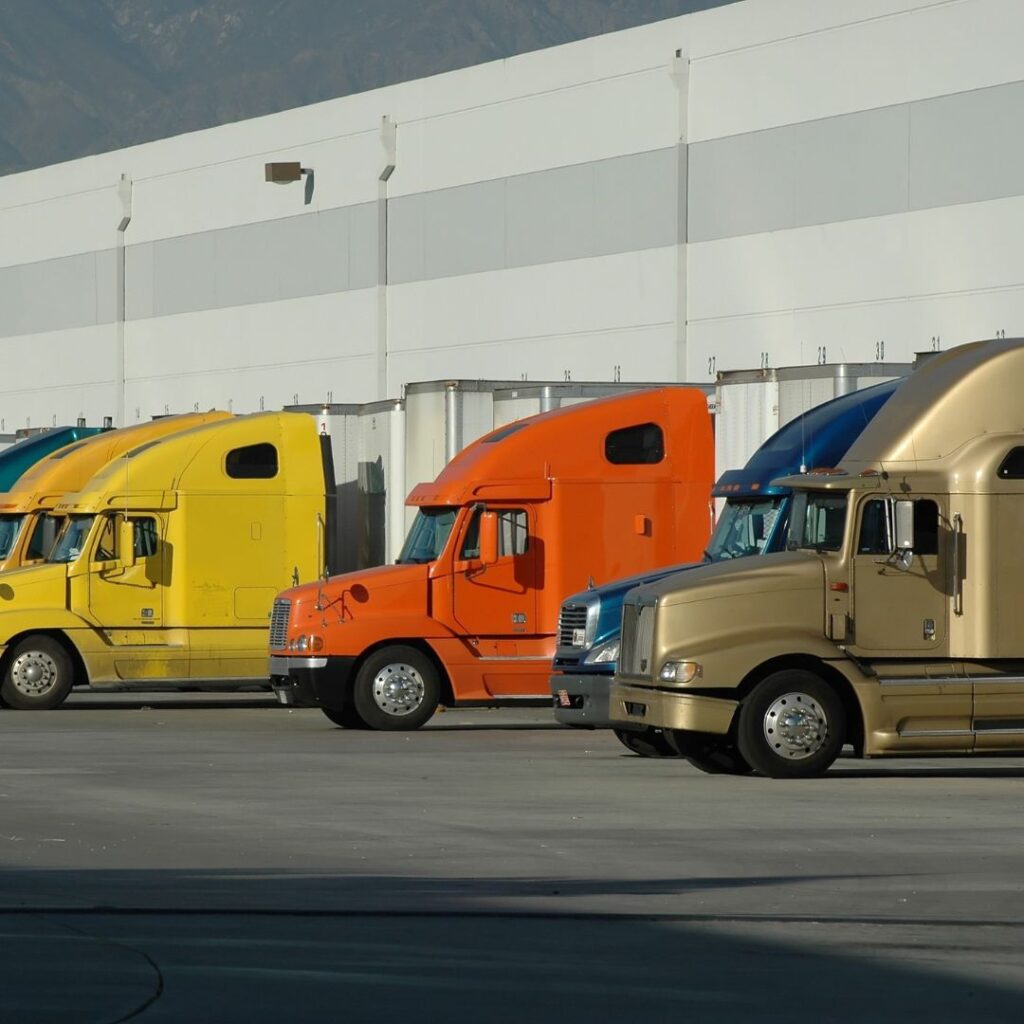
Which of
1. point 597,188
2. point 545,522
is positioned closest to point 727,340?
point 597,188

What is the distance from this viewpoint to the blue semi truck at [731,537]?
21234mm

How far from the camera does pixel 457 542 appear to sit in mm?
25172

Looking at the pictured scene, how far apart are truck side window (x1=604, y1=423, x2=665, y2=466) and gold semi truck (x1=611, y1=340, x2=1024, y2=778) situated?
6407 millimetres

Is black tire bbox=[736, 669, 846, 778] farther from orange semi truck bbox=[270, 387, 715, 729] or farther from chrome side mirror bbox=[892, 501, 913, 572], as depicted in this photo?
orange semi truck bbox=[270, 387, 715, 729]

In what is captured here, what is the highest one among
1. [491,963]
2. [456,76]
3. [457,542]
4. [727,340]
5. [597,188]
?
[456,76]

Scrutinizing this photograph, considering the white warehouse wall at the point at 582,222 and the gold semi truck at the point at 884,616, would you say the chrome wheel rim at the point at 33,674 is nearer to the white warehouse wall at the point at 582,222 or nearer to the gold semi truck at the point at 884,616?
the gold semi truck at the point at 884,616

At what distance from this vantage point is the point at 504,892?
11766 mm

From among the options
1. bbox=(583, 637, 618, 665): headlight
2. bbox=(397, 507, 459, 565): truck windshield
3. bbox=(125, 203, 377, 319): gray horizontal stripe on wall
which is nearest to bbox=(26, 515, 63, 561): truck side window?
bbox=(397, 507, 459, 565): truck windshield

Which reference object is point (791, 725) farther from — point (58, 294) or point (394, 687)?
point (58, 294)

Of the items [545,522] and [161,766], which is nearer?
[161,766]

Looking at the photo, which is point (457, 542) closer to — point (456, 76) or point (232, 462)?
point (232, 462)

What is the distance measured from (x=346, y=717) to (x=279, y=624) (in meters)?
1.25

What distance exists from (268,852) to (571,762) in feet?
24.3

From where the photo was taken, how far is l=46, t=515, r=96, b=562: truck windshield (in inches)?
1148
